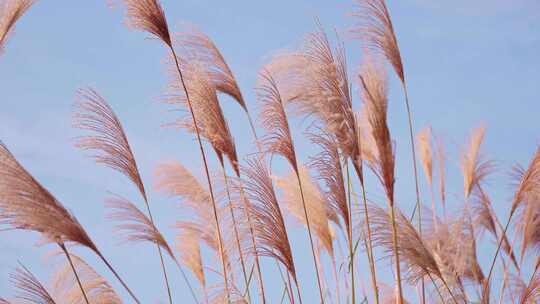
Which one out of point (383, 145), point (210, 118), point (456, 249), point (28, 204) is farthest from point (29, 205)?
point (456, 249)

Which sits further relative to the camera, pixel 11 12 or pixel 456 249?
pixel 11 12

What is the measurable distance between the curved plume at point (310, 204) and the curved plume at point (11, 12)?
1485 millimetres

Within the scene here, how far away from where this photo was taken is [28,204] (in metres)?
2.61

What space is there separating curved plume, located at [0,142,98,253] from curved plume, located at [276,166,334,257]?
4.20 feet

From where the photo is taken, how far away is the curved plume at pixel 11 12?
3.32 meters

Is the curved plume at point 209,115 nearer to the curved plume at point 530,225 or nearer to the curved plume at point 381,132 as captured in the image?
the curved plume at point 381,132

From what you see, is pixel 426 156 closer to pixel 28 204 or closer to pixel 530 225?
pixel 530 225

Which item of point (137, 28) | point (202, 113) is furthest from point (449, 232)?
point (137, 28)

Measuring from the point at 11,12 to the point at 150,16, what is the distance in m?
0.60

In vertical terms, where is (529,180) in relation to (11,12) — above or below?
below

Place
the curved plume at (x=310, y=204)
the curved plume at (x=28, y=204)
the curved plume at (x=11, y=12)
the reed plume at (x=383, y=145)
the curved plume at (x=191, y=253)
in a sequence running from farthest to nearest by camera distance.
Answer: the curved plume at (x=191, y=253) → the curved plume at (x=310, y=204) → the curved plume at (x=11, y=12) → the reed plume at (x=383, y=145) → the curved plume at (x=28, y=204)

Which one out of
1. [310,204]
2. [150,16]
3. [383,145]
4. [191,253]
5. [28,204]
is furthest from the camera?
[191,253]

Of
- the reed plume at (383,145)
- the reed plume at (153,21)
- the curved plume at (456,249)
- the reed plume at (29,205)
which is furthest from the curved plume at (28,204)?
the curved plume at (456,249)

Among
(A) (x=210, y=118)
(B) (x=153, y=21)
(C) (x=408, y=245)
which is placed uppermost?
(B) (x=153, y=21)
